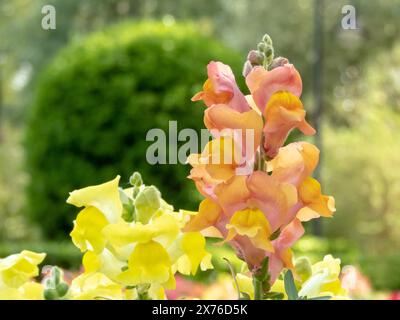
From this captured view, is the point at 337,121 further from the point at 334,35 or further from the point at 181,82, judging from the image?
the point at 181,82

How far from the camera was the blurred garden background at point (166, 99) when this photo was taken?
7.16m

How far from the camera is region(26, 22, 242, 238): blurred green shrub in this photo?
7.05 m

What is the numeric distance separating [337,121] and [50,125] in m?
8.75

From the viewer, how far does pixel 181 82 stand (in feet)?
23.5

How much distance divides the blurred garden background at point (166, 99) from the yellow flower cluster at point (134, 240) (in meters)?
4.04

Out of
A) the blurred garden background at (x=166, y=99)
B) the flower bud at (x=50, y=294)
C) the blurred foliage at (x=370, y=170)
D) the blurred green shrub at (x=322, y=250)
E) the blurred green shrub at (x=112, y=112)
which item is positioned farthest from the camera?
the blurred foliage at (x=370, y=170)

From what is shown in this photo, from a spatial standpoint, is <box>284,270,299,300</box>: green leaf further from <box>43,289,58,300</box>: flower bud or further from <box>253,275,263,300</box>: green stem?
<box>43,289,58,300</box>: flower bud

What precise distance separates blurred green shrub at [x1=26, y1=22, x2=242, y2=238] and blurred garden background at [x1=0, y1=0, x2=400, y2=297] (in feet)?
0.04

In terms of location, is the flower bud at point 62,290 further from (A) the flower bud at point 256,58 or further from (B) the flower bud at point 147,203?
(A) the flower bud at point 256,58

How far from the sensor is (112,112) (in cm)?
723

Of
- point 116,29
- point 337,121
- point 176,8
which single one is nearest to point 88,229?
point 116,29

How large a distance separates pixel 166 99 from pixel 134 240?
20.8ft

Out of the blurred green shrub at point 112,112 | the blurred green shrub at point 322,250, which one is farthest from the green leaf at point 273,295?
the blurred green shrub at point 112,112

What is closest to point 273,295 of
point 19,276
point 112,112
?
point 19,276
